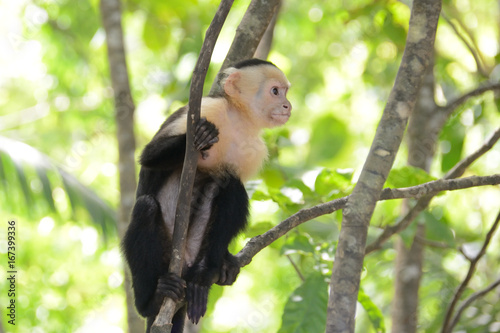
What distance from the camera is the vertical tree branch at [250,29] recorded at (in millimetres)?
3201

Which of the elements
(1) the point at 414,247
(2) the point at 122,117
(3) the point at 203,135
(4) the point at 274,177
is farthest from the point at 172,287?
(1) the point at 414,247

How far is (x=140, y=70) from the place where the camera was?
984cm

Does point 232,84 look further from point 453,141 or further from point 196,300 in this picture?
point 453,141

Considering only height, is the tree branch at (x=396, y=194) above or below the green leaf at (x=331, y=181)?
below

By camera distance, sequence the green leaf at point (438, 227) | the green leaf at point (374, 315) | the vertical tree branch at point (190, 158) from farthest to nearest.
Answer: the green leaf at point (438, 227)
the green leaf at point (374, 315)
the vertical tree branch at point (190, 158)

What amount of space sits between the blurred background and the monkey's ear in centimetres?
102

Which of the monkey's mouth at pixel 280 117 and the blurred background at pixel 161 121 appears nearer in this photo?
the monkey's mouth at pixel 280 117

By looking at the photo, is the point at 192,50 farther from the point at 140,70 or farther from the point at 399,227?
the point at 140,70

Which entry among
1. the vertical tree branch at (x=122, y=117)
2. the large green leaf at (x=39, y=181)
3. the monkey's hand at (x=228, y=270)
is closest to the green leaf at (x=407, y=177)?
the monkey's hand at (x=228, y=270)

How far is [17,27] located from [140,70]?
209cm

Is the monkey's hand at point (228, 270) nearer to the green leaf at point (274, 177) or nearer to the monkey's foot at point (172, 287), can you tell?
the monkey's foot at point (172, 287)

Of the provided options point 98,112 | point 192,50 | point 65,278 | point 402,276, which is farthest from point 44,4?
point 402,276

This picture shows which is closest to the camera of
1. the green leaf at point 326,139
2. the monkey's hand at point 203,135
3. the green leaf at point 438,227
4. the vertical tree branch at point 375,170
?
the vertical tree branch at point 375,170

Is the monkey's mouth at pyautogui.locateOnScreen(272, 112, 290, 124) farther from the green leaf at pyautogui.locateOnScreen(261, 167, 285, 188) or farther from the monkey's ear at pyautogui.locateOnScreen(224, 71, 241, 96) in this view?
the green leaf at pyautogui.locateOnScreen(261, 167, 285, 188)
